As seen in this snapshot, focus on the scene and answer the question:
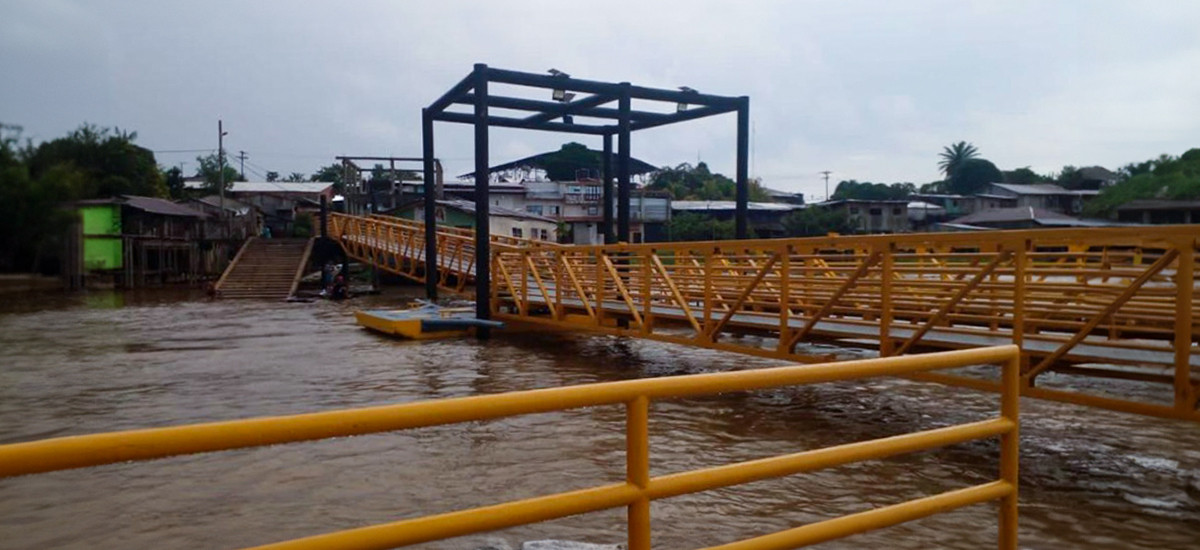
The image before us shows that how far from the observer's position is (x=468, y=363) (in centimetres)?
1130

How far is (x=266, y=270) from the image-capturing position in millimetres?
28688

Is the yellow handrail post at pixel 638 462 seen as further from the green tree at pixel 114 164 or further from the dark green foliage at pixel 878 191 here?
the dark green foliage at pixel 878 191

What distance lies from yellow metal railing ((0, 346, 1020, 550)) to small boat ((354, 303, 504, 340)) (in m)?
11.4

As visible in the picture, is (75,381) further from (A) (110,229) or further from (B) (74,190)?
(A) (110,229)

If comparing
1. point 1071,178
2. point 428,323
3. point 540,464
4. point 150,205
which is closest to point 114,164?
point 150,205

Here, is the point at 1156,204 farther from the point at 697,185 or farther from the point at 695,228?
the point at 697,185

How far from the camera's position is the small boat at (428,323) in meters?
14.0

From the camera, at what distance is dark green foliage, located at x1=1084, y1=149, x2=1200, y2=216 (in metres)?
39.8

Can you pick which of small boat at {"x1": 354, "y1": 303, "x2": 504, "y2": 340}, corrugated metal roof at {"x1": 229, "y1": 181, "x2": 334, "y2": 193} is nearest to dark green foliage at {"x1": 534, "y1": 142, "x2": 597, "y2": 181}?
corrugated metal roof at {"x1": 229, "y1": 181, "x2": 334, "y2": 193}

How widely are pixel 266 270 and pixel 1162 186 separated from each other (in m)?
41.5

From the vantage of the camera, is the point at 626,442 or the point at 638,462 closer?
the point at 638,462

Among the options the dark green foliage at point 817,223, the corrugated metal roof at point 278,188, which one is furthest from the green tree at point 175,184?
the dark green foliage at point 817,223

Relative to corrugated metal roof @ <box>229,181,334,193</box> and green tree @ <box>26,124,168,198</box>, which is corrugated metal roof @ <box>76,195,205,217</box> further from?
corrugated metal roof @ <box>229,181,334,193</box>

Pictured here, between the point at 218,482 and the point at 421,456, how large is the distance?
1.38 meters
